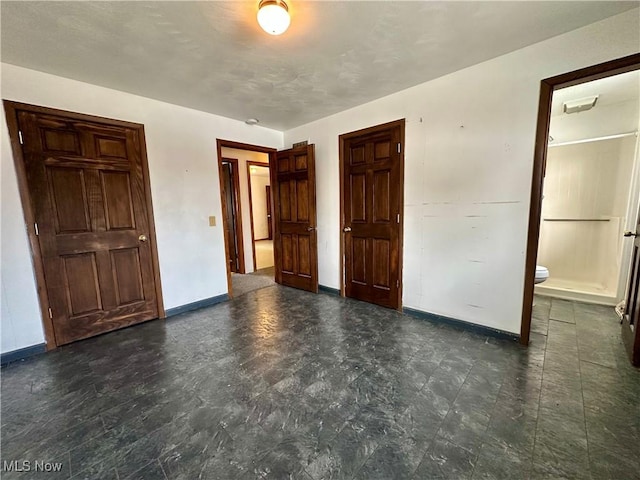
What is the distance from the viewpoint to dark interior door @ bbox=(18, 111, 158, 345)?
7.64ft

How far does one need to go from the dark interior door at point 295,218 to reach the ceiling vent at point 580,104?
9.95 ft

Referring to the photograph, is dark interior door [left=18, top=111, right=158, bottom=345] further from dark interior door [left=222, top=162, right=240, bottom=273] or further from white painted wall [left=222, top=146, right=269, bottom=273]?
white painted wall [left=222, top=146, right=269, bottom=273]

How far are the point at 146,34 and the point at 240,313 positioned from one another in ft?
8.89

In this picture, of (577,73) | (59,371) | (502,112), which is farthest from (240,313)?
(577,73)

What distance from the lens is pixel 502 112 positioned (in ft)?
7.34

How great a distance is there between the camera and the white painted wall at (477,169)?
2014mm

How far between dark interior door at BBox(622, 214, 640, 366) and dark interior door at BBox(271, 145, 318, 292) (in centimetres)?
306

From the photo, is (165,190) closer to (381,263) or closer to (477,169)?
(381,263)

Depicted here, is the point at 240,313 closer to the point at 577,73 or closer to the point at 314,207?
the point at 314,207

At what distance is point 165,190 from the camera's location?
9.86 feet

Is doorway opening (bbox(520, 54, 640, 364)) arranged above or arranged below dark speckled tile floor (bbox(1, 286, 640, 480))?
above

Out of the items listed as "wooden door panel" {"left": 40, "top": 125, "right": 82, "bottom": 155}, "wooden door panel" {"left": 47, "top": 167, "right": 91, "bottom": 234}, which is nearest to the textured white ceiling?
"wooden door panel" {"left": 40, "top": 125, "right": 82, "bottom": 155}
